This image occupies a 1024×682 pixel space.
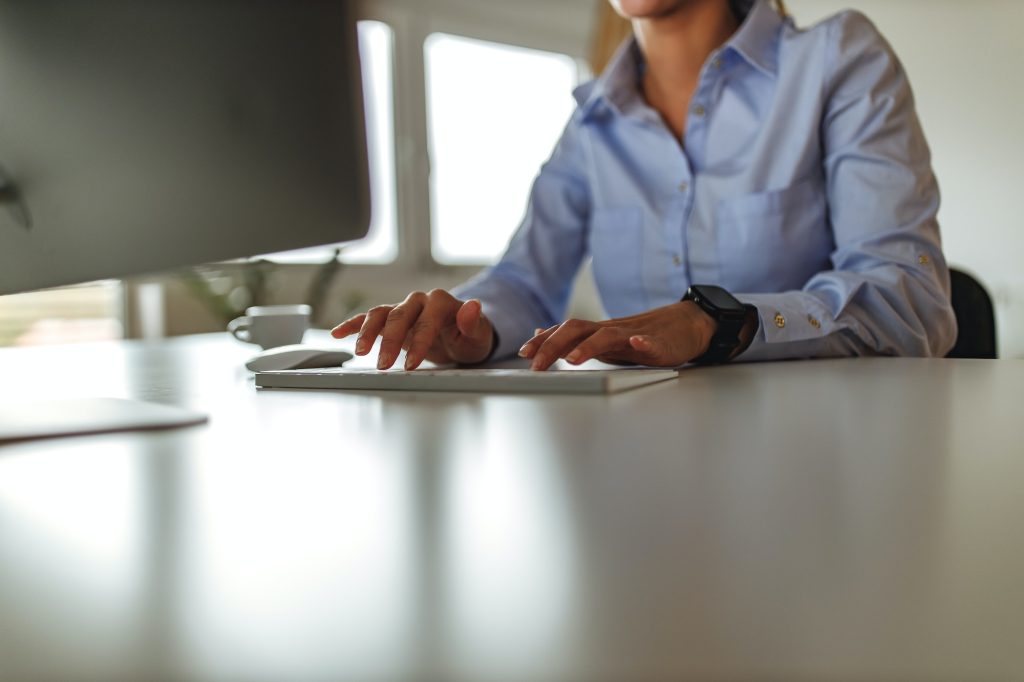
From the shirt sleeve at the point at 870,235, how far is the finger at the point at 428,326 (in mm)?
344

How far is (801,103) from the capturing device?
1.43m

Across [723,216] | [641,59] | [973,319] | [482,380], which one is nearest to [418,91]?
[641,59]

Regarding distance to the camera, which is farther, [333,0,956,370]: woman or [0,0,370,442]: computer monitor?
[333,0,956,370]: woman

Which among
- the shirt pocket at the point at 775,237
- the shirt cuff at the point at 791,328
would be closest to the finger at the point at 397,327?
the shirt cuff at the point at 791,328

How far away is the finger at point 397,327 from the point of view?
3.03ft

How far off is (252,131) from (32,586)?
0.36m

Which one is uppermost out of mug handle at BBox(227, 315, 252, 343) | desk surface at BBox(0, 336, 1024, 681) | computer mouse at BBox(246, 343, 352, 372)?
mug handle at BBox(227, 315, 252, 343)

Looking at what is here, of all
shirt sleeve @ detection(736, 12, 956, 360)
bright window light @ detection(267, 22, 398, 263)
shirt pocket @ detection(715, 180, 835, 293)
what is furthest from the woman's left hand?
bright window light @ detection(267, 22, 398, 263)

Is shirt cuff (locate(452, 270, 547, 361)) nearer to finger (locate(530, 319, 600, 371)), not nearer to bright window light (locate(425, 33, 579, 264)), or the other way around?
finger (locate(530, 319, 600, 371))

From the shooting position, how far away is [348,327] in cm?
100

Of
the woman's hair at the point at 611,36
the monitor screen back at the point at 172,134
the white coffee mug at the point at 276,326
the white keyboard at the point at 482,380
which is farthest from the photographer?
the woman's hair at the point at 611,36

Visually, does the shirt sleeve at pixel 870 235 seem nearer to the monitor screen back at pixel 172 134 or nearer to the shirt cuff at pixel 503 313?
the shirt cuff at pixel 503 313

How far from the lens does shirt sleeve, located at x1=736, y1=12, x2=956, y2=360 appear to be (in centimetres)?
Result: 110

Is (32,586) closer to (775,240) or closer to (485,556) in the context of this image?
(485,556)
